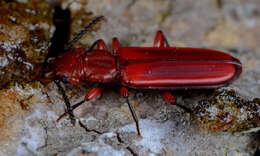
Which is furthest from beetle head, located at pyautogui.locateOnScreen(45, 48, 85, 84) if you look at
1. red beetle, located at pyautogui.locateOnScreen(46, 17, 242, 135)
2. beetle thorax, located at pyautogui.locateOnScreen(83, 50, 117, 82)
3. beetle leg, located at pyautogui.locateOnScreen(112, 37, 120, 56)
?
beetle leg, located at pyautogui.locateOnScreen(112, 37, 120, 56)

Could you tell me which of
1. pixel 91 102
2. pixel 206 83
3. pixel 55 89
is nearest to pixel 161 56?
pixel 206 83

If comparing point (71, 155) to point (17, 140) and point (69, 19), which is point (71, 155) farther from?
point (69, 19)

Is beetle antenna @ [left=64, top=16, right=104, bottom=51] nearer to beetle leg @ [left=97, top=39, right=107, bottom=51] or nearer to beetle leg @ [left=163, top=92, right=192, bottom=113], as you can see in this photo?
beetle leg @ [left=97, top=39, right=107, bottom=51]

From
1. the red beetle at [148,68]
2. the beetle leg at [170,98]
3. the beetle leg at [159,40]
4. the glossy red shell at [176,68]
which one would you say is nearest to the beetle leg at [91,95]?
the red beetle at [148,68]

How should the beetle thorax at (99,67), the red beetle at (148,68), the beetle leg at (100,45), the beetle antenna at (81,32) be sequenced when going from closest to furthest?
the red beetle at (148,68) < the beetle thorax at (99,67) < the beetle antenna at (81,32) < the beetle leg at (100,45)

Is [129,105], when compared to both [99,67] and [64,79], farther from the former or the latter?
[64,79]

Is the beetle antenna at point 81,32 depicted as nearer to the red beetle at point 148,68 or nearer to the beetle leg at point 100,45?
the red beetle at point 148,68
